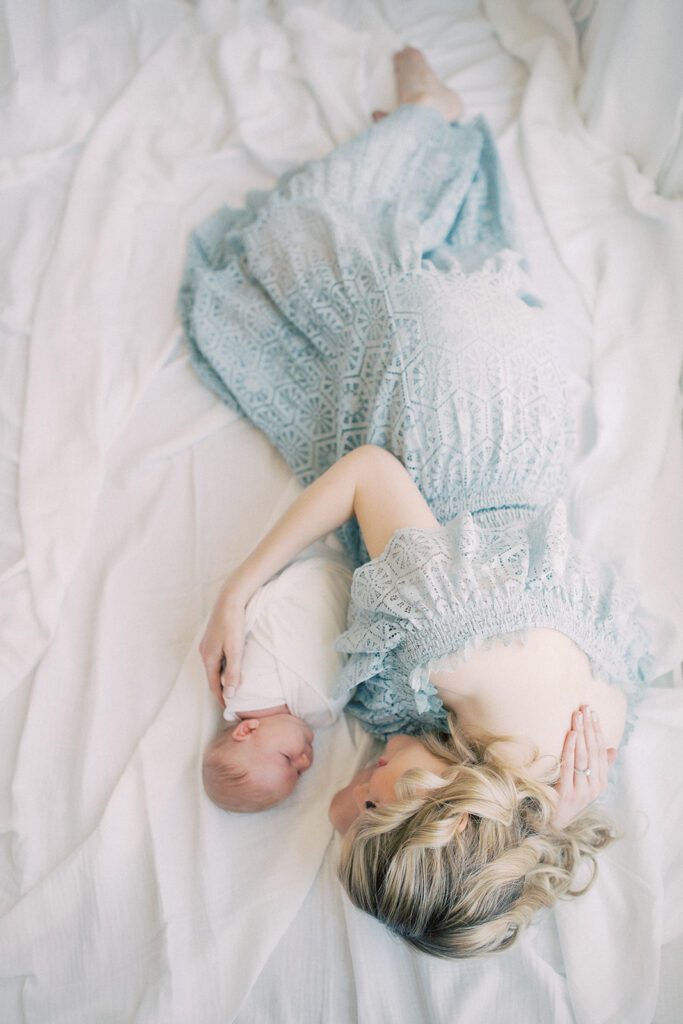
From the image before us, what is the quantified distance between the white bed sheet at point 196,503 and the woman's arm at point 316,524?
0.35 ft

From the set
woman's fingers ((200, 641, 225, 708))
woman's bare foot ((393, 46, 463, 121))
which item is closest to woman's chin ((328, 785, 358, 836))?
woman's fingers ((200, 641, 225, 708))

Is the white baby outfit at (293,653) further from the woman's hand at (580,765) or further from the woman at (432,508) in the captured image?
the woman's hand at (580,765)

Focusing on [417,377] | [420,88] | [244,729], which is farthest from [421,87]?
[244,729]

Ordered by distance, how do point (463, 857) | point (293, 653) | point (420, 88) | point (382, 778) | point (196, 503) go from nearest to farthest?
point (463, 857) < point (382, 778) < point (293, 653) < point (196, 503) < point (420, 88)

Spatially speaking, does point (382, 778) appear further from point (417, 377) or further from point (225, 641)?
point (417, 377)

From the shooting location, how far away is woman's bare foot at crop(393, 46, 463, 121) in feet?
5.29

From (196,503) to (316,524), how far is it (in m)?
0.28

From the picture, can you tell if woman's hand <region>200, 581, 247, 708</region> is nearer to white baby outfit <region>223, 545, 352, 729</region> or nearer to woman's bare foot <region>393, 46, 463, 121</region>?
white baby outfit <region>223, 545, 352, 729</region>

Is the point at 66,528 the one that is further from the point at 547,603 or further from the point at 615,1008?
the point at 615,1008

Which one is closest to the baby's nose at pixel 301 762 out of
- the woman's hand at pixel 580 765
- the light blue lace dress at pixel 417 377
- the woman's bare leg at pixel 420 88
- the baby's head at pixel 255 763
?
the baby's head at pixel 255 763

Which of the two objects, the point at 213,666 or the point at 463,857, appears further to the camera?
the point at 213,666

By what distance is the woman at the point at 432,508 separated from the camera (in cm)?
93

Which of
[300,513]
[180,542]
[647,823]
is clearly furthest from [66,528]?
[647,823]

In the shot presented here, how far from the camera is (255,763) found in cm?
108
